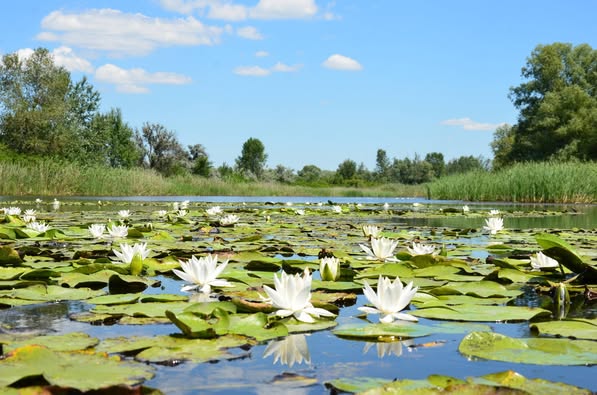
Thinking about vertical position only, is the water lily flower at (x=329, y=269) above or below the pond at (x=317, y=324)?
above

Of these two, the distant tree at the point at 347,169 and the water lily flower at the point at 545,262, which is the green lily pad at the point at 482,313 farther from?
the distant tree at the point at 347,169

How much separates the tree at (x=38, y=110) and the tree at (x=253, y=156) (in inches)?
733

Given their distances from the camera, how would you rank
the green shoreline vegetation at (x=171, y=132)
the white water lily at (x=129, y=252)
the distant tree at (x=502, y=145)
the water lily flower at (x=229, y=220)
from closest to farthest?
the white water lily at (x=129, y=252)
the water lily flower at (x=229, y=220)
the green shoreline vegetation at (x=171, y=132)
the distant tree at (x=502, y=145)

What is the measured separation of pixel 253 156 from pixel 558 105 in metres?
26.0

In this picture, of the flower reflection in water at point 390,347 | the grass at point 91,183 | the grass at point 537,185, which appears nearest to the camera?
the flower reflection in water at point 390,347

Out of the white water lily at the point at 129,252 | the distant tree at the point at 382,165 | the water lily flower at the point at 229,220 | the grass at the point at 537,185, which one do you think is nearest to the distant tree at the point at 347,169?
the distant tree at the point at 382,165

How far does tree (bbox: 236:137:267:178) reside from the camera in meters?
51.4

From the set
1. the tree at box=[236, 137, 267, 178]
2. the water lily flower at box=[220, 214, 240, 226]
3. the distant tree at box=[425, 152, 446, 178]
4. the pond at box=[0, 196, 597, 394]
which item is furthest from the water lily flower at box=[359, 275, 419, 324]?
the distant tree at box=[425, 152, 446, 178]

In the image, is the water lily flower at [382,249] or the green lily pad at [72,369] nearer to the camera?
the green lily pad at [72,369]

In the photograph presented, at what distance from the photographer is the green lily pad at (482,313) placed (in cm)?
153

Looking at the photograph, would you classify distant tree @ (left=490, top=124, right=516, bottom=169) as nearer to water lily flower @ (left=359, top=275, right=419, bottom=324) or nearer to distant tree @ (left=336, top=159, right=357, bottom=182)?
distant tree @ (left=336, top=159, right=357, bottom=182)

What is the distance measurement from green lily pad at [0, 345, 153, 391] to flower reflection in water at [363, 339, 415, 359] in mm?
451

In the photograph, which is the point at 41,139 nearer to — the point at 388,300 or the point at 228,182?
the point at 228,182

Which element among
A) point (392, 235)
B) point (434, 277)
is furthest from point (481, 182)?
point (434, 277)
